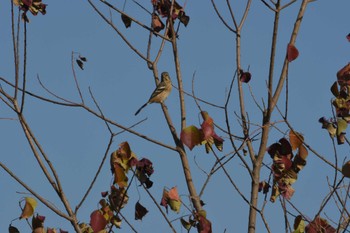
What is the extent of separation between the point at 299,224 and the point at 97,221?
1.08 meters

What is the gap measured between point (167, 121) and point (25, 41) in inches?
44.3

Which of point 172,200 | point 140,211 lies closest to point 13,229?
point 140,211

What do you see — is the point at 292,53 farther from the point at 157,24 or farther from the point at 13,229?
the point at 13,229

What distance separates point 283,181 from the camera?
437cm

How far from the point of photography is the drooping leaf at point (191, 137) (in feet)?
13.9

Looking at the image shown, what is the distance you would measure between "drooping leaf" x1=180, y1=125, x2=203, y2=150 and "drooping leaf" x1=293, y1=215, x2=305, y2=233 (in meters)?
0.67

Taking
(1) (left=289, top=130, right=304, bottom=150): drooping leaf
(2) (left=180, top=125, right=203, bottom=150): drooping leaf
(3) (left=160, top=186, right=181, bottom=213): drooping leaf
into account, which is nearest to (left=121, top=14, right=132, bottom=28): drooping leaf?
(2) (left=180, top=125, right=203, bottom=150): drooping leaf

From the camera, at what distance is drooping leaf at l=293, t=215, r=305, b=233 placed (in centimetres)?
418

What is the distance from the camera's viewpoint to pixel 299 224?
420 cm

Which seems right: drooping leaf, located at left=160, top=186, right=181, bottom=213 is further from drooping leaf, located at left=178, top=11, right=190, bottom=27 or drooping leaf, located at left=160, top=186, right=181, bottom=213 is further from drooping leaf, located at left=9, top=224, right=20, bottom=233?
drooping leaf, located at left=178, top=11, right=190, bottom=27

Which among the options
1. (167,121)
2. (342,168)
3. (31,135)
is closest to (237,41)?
(167,121)

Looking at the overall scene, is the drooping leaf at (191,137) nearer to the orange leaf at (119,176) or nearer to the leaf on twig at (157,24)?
the orange leaf at (119,176)

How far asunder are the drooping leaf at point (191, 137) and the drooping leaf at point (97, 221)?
595mm

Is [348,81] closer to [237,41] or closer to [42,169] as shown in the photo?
[237,41]
